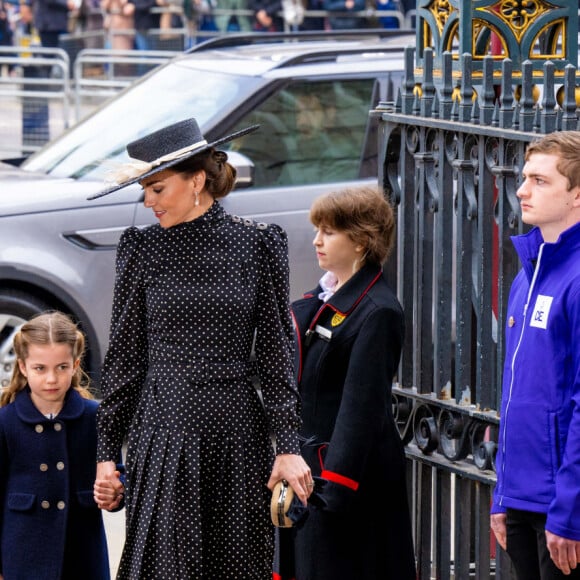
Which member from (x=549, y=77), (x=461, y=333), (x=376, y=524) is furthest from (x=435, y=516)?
(x=549, y=77)

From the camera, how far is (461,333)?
14.2 feet

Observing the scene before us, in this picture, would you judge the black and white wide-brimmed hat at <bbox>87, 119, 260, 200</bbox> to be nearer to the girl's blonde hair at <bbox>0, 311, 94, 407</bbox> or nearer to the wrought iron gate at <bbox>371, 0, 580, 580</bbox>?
the girl's blonde hair at <bbox>0, 311, 94, 407</bbox>

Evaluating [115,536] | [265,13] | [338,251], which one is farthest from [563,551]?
[265,13]

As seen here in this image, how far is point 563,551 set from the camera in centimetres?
346

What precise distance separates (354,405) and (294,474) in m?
0.36

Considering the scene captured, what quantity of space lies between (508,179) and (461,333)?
529 millimetres

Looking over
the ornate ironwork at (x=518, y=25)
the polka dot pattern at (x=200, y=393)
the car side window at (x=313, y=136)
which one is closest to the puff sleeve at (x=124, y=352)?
the polka dot pattern at (x=200, y=393)

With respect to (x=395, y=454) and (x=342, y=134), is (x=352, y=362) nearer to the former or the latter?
Answer: (x=395, y=454)

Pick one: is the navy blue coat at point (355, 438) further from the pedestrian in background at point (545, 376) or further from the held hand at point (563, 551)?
the held hand at point (563, 551)

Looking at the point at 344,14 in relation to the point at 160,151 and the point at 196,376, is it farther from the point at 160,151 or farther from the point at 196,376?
the point at 196,376

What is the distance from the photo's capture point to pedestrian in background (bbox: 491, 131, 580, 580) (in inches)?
137

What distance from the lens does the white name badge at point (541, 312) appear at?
358 centimetres

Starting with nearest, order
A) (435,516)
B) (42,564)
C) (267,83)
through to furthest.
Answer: (42,564), (435,516), (267,83)

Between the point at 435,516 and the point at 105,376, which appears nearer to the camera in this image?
the point at 105,376
